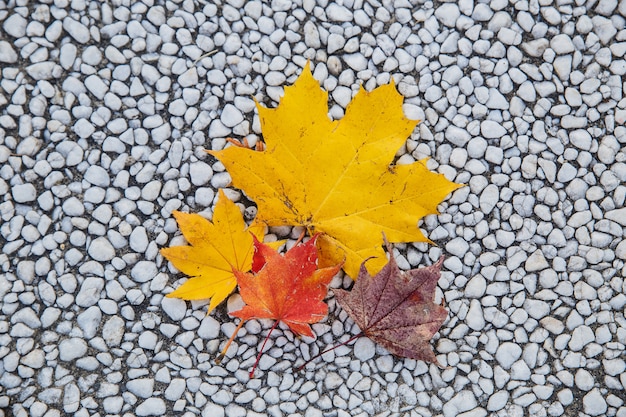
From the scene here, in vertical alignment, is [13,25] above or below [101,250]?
above

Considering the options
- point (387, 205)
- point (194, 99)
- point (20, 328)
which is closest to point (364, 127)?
point (387, 205)

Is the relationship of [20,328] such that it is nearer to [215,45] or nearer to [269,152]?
[269,152]

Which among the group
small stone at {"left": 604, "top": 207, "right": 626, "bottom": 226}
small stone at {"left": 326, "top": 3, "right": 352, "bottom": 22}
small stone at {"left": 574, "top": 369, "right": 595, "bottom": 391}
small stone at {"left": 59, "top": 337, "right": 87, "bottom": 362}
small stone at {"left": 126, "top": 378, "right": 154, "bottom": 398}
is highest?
small stone at {"left": 326, "top": 3, "right": 352, "bottom": 22}

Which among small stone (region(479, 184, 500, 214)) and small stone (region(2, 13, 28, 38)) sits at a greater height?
small stone (region(2, 13, 28, 38))

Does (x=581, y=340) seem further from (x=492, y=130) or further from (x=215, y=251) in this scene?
(x=215, y=251)

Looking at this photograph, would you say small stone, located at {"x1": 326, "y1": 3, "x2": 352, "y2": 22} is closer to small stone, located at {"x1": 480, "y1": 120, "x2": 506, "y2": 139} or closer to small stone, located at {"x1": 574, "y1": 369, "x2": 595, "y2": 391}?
small stone, located at {"x1": 480, "y1": 120, "x2": 506, "y2": 139}

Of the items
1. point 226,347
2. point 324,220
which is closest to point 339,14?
point 324,220

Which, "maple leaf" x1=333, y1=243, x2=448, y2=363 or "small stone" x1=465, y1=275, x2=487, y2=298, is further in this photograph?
"small stone" x1=465, y1=275, x2=487, y2=298

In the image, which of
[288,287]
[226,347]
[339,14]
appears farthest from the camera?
[339,14]

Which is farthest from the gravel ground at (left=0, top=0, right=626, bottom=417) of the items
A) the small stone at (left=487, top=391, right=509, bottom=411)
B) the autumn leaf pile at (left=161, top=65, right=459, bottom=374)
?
the autumn leaf pile at (left=161, top=65, right=459, bottom=374)
